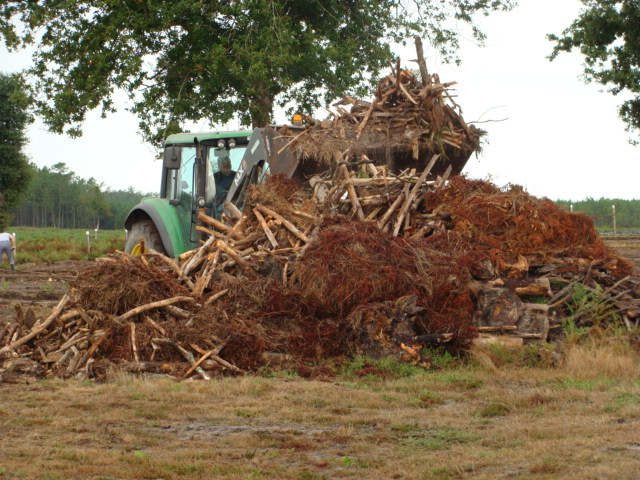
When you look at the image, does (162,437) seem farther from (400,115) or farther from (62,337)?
(400,115)

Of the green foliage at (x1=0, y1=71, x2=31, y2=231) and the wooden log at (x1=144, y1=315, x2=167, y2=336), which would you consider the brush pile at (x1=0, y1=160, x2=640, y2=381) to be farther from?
the green foliage at (x1=0, y1=71, x2=31, y2=231)

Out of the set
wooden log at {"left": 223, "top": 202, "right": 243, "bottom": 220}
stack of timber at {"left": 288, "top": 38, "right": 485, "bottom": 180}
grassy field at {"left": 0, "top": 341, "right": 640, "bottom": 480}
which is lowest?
grassy field at {"left": 0, "top": 341, "right": 640, "bottom": 480}

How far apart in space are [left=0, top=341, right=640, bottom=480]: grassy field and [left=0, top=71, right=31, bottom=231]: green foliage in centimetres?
4408

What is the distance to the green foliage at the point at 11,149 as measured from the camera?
162ft

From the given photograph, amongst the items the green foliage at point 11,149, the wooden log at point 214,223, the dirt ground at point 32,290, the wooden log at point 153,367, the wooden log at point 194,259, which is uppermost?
the green foliage at point 11,149

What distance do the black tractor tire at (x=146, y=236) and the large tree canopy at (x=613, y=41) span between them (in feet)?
68.4

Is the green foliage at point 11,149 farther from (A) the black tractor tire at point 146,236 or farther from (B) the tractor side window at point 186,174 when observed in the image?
(B) the tractor side window at point 186,174

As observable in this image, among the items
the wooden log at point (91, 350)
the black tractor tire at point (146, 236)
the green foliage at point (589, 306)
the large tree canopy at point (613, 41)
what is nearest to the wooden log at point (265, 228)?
the wooden log at point (91, 350)

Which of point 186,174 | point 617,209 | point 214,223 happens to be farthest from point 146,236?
point 617,209

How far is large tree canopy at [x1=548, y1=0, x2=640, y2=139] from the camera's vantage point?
2925cm

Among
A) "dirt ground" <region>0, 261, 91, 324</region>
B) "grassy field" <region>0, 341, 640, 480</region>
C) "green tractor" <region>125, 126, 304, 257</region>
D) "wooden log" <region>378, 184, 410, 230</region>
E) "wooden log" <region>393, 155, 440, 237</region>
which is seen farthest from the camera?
"dirt ground" <region>0, 261, 91, 324</region>

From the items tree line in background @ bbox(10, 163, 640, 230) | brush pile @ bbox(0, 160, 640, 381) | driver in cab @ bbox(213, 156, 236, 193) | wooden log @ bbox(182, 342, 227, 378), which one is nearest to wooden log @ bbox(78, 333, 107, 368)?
brush pile @ bbox(0, 160, 640, 381)

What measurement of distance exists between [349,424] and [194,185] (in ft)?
23.3

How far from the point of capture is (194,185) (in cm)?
1301
